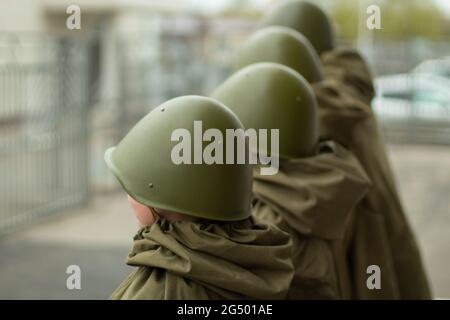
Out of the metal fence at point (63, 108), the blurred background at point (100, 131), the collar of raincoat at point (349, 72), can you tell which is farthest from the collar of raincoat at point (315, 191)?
the metal fence at point (63, 108)

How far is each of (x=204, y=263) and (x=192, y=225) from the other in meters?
0.10

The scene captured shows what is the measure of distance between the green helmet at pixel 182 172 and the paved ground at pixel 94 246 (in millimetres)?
3592

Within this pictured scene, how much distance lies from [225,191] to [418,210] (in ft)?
22.6

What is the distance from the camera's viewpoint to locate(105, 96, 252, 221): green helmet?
1744mm

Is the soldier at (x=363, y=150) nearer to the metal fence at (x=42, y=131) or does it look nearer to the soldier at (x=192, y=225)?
the soldier at (x=192, y=225)

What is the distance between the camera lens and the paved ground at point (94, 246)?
18.4 ft

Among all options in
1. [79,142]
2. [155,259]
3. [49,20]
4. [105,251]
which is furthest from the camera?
[49,20]

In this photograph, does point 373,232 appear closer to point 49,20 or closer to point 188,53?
point 188,53

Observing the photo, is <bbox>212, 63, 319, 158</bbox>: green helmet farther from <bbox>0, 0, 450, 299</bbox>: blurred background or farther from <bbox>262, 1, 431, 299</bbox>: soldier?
<bbox>0, 0, 450, 299</bbox>: blurred background

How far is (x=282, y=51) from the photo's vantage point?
2896 millimetres

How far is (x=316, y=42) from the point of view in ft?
11.7

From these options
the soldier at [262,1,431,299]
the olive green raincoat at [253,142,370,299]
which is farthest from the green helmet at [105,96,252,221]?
the soldier at [262,1,431,299]

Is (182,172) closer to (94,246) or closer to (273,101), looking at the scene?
(273,101)
